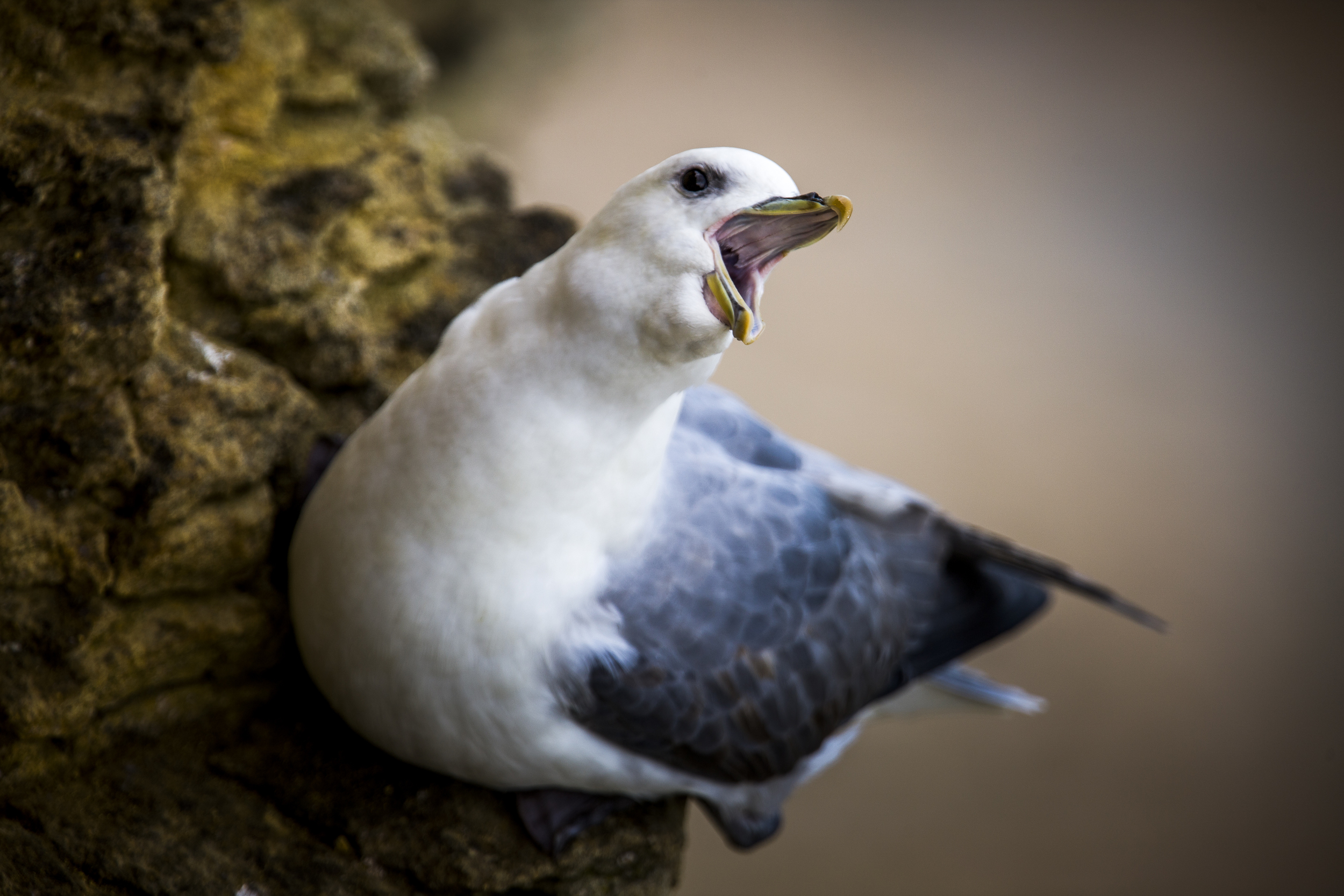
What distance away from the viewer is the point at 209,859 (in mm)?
1324

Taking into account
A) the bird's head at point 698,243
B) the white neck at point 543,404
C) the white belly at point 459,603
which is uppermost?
the bird's head at point 698,243

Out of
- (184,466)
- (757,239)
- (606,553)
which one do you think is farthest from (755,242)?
(184,466)

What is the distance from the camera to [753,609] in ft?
4.78

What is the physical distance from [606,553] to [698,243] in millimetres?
454

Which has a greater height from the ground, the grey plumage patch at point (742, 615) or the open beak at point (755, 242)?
the open beak at point (755, 242)

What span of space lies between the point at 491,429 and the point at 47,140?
559mm

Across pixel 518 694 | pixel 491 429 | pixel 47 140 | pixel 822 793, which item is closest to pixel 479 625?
pixel 518 694

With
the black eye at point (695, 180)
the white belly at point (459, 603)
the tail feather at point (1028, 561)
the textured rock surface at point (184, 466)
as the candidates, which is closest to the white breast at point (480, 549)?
the white belly at point (459, 603)

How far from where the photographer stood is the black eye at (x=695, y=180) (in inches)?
44.1

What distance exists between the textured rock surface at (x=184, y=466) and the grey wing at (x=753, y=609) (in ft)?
0.81

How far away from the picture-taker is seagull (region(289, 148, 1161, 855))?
1133 mm

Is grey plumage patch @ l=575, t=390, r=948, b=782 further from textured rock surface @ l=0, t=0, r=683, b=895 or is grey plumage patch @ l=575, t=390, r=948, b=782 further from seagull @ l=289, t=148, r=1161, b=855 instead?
textured rock surface @ l=0, t=0, r=683, b=895

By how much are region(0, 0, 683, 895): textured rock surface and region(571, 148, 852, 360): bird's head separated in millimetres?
554

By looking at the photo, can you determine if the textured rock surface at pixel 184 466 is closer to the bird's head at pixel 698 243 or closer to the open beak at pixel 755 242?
the bird's head at pixel 698 243
